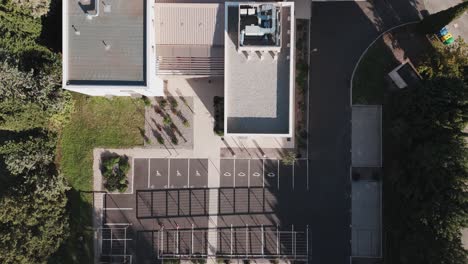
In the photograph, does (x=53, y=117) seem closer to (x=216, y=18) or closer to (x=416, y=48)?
(x=216, y=18)

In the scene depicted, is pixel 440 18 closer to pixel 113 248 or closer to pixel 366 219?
pixel 366 219

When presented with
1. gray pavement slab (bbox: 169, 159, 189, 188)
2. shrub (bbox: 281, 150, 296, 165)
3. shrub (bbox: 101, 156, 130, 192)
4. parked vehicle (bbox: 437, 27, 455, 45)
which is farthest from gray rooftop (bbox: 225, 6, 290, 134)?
parked vehicle (bbox: 437, 27, 455, 45)

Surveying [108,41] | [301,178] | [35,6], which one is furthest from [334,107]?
[35,6]

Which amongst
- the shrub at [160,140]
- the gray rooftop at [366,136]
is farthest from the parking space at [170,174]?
the gray rooftop at [366,136]

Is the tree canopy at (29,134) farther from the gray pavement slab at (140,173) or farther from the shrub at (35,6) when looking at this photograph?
the gray pavement slab at (140,173)

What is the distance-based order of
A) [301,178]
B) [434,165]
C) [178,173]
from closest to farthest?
[434,165], [301,178], [178,173]

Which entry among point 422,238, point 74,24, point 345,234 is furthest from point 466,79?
point 74,24
